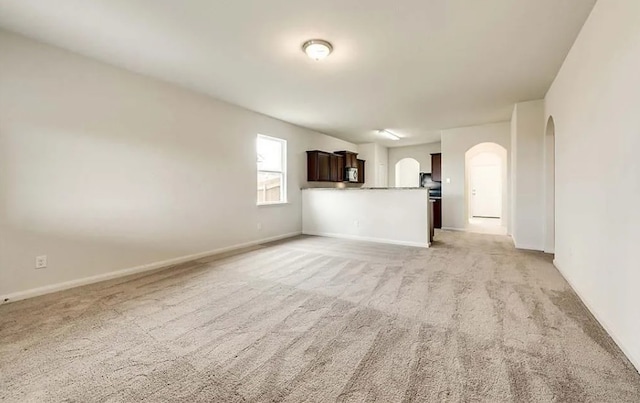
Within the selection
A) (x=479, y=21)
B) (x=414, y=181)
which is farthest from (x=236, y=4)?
(x=414, y=181)

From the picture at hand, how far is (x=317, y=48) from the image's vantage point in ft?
9.26

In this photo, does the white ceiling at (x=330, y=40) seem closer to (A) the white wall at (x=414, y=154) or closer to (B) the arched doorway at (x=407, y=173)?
(A) the white wall at (x=414, y=154)

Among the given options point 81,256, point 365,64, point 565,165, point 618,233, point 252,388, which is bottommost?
point 252,388

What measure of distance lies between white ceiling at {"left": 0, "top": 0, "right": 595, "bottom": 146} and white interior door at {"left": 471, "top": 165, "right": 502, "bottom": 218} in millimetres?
5913

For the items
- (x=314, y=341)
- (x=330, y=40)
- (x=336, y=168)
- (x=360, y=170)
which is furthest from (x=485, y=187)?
(x=314, y=341)

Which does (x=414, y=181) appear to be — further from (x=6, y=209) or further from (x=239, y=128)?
(x=6, y=209)

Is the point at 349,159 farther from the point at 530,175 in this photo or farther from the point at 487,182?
the point at 487,182

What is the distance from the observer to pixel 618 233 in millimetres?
1855

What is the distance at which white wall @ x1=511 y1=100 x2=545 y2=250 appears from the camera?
453 centimetres

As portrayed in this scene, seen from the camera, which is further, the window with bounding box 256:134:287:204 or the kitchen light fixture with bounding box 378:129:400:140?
the kitchen light fixture with bounding box 378:129:400:140

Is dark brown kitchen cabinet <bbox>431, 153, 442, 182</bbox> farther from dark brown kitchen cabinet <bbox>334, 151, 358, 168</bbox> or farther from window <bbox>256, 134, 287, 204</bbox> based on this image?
window <bbox>256, 134, 287, 204</bbox>

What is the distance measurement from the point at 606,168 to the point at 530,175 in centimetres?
297

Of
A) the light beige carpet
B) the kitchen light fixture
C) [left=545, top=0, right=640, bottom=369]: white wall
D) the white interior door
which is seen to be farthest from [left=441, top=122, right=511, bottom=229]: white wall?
the light beige carpet

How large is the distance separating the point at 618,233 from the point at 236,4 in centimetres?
331
